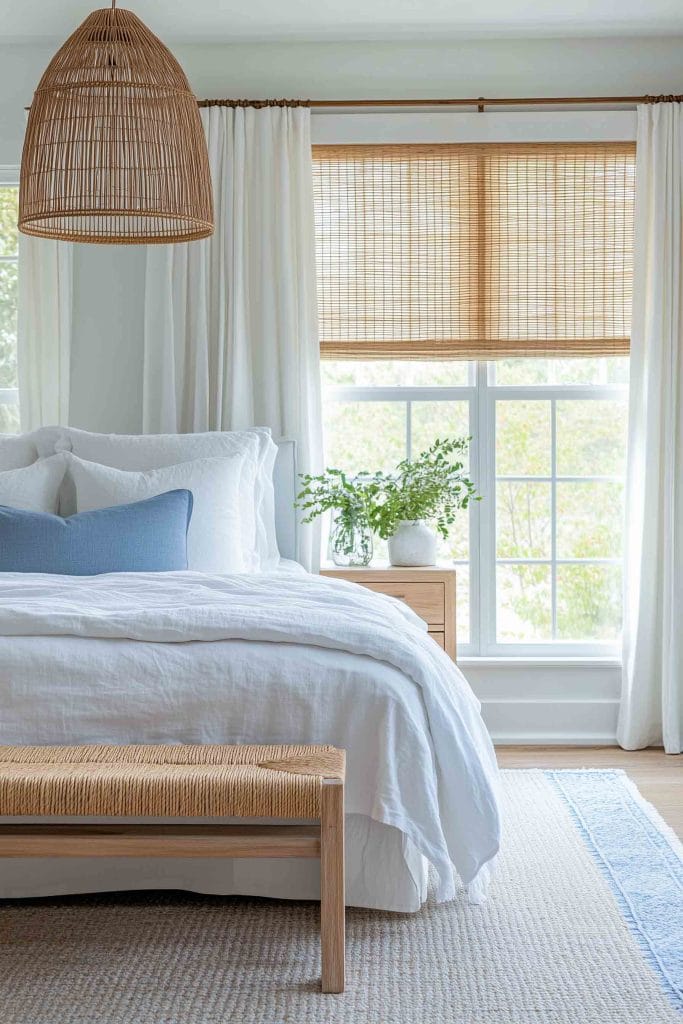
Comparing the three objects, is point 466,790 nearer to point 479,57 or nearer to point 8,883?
point 8,883

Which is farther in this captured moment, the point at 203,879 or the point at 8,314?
the point at 8,314

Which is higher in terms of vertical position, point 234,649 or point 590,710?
point 234,649

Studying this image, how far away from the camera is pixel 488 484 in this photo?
14.1 ft

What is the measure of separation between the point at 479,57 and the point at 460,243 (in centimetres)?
74

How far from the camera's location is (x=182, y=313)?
4195 mm

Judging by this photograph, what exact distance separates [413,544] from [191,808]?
85.1 inches

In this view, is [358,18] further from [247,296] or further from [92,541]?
[92,541]

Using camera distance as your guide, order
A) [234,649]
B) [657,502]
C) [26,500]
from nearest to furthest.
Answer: [234,649] < [26,500] < [657,502]

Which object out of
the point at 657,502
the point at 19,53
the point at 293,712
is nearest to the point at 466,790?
the point at 293,712

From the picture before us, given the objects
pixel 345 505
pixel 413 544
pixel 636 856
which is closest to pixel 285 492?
pixel 345 505

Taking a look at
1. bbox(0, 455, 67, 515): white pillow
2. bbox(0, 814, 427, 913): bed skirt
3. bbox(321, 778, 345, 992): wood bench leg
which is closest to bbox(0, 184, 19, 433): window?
bbox(0, 455, 67, 515): white pillow

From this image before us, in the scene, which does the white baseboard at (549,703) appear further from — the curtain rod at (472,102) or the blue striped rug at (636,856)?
the curtain rod at (472,102)

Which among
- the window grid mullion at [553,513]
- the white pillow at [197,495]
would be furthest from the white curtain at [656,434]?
the white pillow at [197,495]

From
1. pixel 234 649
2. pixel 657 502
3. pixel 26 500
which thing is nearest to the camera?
pixel 234 649
